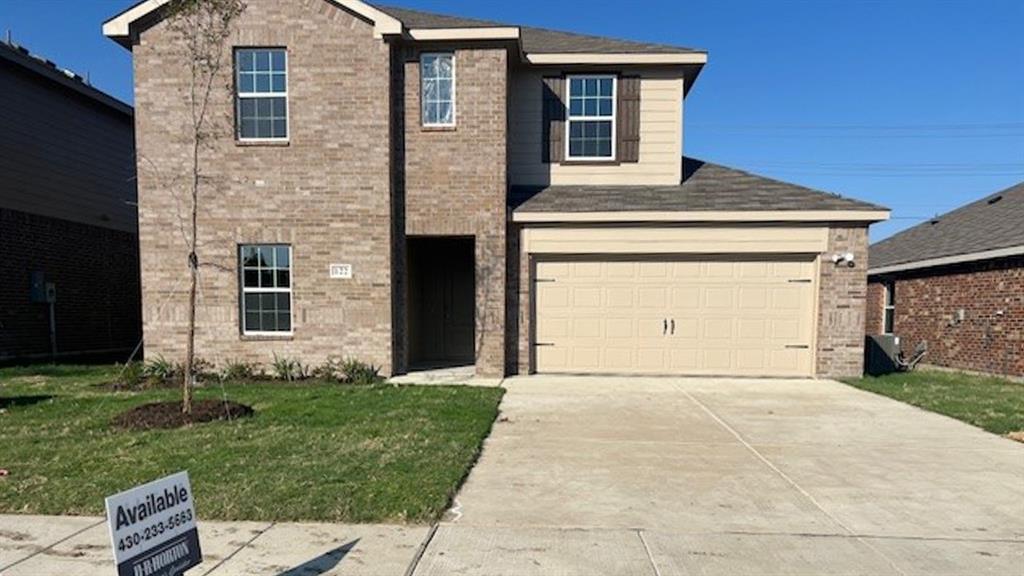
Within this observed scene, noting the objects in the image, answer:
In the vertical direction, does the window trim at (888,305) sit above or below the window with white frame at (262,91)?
below

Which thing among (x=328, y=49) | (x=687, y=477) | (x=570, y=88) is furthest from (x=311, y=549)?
(x=570, y=88)

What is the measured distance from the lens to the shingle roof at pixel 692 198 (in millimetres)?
10375

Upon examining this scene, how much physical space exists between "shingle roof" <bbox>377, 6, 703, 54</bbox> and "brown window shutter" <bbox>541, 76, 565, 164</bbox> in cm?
68

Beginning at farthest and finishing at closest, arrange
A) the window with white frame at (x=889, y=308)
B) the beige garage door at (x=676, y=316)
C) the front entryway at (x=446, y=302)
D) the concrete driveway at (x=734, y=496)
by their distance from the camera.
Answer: the window with white frame at (x=889, y=308) < the front entryway at (x=446, y=302) < the beige garage door at (x=676, y=316) < the concrete driveway at (x=734, y=496)

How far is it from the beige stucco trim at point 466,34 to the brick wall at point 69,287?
1037cm

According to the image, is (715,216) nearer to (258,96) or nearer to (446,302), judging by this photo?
(446,302)

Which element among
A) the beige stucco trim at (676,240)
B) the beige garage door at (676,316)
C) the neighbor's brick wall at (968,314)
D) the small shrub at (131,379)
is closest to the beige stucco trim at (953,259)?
the neighbor's brick wall at (968,314)

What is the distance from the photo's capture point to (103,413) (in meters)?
7.11

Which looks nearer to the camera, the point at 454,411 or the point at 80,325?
the point at 454,411

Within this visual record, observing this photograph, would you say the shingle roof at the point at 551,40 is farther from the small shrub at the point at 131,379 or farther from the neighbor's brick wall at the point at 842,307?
the small shrub at the point at 131,379

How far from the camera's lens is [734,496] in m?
4.50

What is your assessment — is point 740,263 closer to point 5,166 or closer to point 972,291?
point 972,291

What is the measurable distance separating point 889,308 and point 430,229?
1346cm

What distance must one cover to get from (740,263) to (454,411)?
21.2 ft
